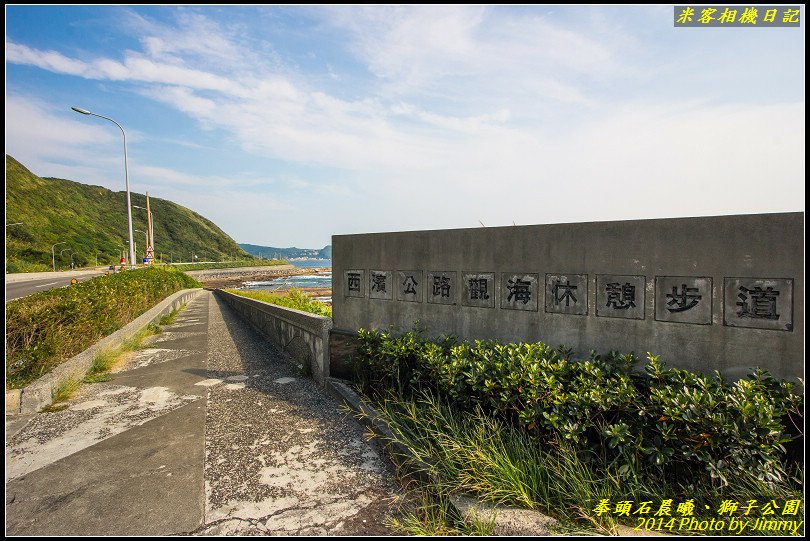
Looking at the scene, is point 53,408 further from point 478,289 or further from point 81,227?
point 81,227

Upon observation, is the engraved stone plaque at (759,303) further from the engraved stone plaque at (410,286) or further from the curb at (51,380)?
the curb at (51,380)

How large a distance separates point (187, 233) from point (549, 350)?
491 ft

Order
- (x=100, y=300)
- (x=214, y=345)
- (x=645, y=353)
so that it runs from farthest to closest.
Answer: (x=214, y=345) → (x=100, y=300) → (x=645, y=353)

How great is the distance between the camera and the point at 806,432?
2.67 metres

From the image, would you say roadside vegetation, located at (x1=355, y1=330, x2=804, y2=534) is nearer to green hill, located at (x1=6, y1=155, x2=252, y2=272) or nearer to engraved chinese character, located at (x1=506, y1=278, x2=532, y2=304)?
engraved chinese character, located at (x1=506, y1=278, x2=532, y2=304)

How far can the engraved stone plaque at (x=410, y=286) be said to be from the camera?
522cm

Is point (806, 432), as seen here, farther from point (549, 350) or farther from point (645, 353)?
point (549, 350)

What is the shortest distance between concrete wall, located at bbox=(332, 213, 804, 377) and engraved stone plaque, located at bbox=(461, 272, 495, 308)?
0.01m

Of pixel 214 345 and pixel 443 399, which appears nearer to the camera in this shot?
pixel 443 399

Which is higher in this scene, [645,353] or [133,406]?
[645,353]

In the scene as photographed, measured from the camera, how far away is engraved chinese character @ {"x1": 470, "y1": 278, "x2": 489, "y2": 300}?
458 cm

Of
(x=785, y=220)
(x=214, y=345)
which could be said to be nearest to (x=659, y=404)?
(x=785, y=220)

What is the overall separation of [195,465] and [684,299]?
4701 millimetres

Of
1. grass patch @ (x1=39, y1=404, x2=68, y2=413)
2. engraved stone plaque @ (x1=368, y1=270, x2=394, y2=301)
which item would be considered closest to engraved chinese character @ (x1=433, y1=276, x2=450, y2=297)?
engraved stone plaque @ (x1=368, y1=270, x2=394, y2=301)
